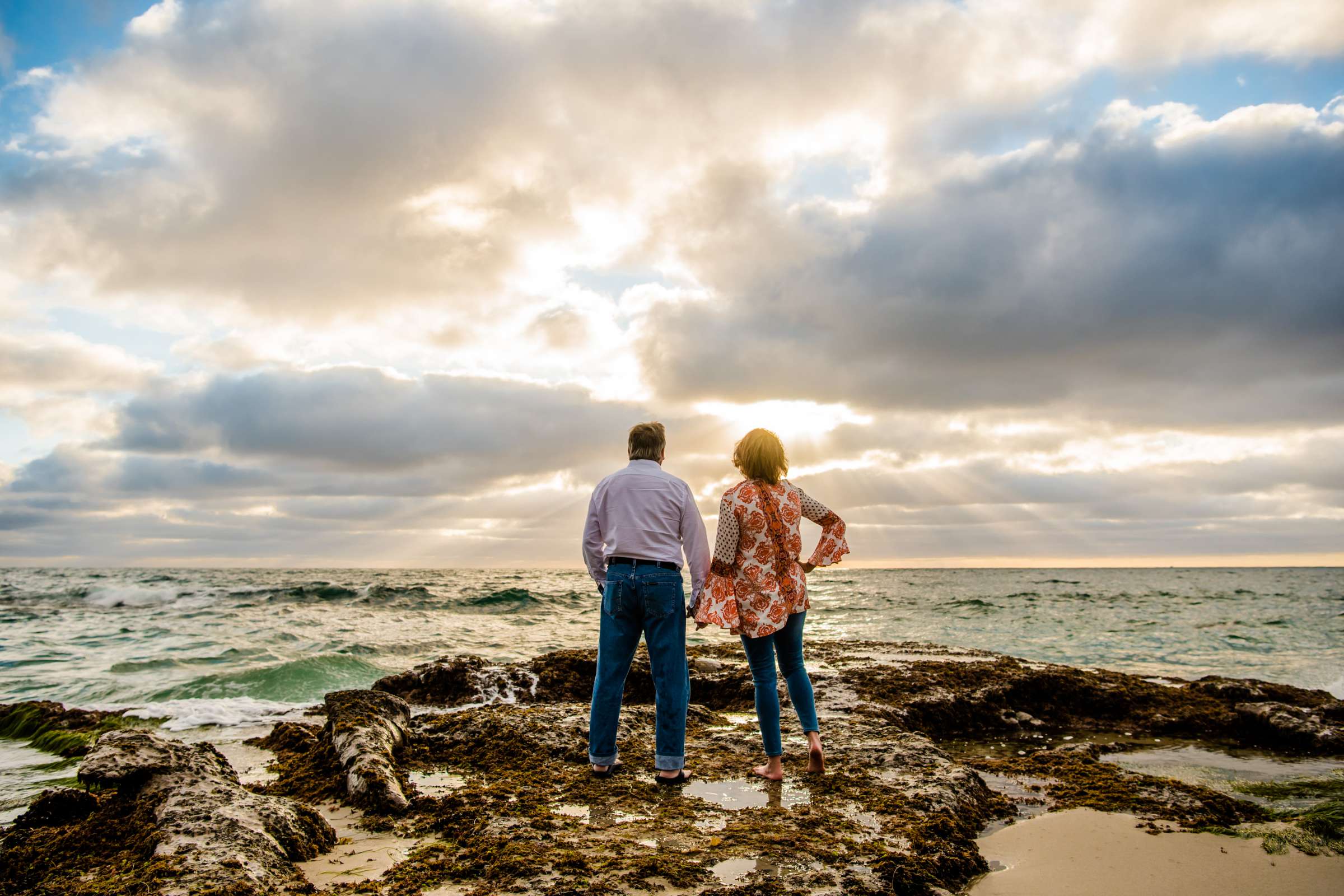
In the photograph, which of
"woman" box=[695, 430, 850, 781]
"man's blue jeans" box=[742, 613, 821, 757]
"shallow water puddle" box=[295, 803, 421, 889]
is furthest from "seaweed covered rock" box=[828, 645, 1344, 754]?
"shallow water puddle" box=[295, 803, 421, 889]

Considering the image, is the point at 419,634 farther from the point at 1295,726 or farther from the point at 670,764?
the point at 1295,726

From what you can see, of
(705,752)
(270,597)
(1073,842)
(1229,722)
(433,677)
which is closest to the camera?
(1073,842)

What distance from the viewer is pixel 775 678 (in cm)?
452

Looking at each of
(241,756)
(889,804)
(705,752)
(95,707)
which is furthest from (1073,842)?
(95,707)

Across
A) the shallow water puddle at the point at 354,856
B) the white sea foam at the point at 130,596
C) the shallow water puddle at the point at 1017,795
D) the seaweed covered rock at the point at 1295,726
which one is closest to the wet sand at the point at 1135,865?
the shallow water puddle at the point at 1017,795

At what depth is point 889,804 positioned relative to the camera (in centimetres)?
391

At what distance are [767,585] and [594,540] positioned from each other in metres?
1.16

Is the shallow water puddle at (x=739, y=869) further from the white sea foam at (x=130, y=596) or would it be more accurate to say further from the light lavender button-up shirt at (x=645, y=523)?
the white sea foam at (x=130, y=596)

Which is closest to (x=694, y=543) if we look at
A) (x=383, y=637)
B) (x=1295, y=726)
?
(x=1295, y=726)

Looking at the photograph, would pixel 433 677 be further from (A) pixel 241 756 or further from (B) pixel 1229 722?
(B) pixel 1229 722

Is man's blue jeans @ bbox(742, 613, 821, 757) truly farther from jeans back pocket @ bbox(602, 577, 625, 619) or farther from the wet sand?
the wet sand

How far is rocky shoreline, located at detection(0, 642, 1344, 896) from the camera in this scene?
10.0ft

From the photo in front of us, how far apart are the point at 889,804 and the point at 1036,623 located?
730 inches

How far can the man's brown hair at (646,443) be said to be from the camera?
191 inches
